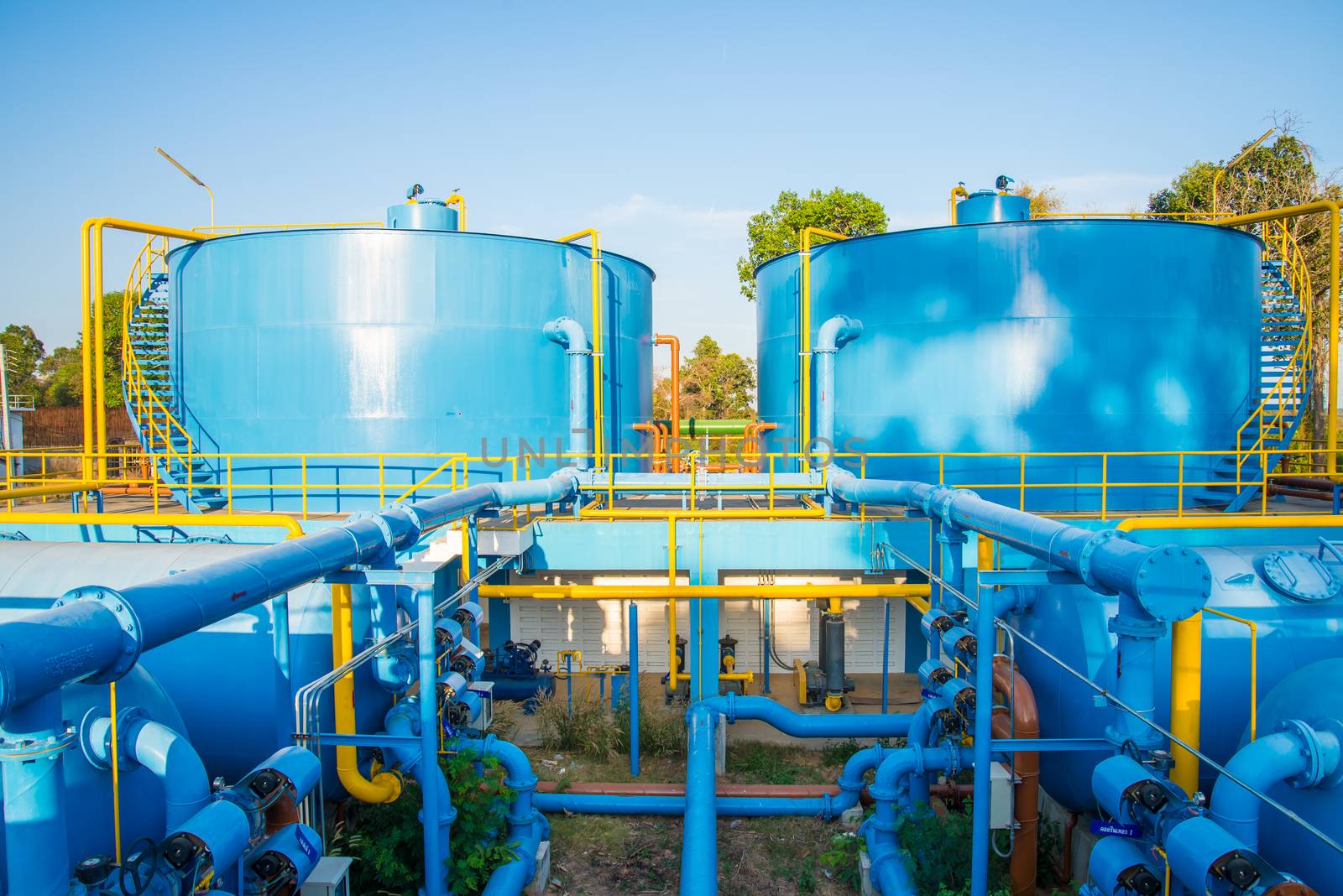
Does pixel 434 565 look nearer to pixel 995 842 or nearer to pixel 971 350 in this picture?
pixel 995 842

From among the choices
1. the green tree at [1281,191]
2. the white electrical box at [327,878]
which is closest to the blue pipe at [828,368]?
the white electrical box at [327,878]

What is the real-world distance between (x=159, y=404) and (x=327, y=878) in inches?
466

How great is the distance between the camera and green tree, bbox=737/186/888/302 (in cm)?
3581

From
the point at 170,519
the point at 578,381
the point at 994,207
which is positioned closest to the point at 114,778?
the point at 170,519

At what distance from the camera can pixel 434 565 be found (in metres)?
8.95

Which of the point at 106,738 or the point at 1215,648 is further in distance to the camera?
the point at 1215,648

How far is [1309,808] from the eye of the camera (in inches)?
207

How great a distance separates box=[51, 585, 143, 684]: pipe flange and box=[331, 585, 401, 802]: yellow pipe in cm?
276

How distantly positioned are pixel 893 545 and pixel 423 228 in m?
10.0

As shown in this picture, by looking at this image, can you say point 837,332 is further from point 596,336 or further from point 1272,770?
point 1272,770

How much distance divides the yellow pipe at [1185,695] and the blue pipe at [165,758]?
6409 mm

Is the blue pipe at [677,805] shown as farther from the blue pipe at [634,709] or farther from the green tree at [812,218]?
the green tree at [812,218]

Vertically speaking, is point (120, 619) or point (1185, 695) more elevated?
point (120, 619)

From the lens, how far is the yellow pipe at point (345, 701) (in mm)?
6836
